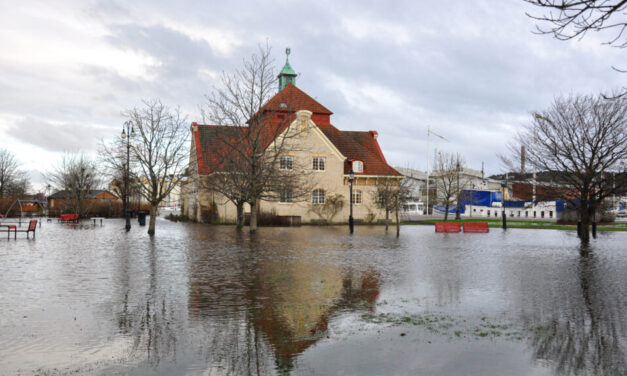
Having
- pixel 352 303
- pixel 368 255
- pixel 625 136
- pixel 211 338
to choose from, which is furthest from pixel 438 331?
pixel 625 136

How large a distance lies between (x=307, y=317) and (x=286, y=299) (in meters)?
1.60

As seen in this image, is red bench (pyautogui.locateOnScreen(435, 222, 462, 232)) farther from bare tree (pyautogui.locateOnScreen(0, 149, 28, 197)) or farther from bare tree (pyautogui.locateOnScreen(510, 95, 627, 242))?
bare tree (pyautogui.locateOnScreen(0, 149, 28, 197))

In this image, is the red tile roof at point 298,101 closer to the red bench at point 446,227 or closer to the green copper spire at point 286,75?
the green copper spire at point 286,75

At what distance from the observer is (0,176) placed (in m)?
86.9

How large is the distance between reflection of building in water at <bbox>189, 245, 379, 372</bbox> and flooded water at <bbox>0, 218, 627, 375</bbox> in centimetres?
4

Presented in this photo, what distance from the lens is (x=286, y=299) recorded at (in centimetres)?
997

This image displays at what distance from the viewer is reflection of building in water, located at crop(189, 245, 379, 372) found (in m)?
7.21

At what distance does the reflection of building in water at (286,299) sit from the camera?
721 cm

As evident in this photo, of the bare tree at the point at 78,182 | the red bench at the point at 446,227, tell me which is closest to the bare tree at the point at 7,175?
the bare tree at the point at 78,182

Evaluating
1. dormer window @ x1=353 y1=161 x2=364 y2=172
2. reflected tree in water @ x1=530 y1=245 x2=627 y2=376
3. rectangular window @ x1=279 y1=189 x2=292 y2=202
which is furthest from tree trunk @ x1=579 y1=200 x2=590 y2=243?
dormer window @ x1=353 y1=161 x2=364 y2=172

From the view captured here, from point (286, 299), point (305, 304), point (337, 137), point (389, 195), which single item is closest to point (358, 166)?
point (337, 137)

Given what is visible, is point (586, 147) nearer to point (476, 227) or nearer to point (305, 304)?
point (476, 227)

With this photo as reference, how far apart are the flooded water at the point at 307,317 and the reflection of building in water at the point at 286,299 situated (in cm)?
4

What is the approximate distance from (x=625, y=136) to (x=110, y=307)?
2441 cm
